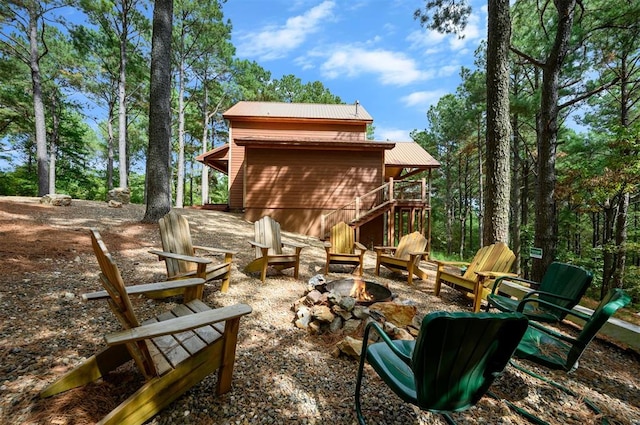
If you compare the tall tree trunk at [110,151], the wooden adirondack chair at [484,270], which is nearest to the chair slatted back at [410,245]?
the wooden adirondack chair at [484,270]

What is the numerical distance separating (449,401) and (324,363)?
47.2 inches

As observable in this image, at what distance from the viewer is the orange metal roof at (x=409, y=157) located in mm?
13492

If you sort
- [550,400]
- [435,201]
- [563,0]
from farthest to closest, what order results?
[435,201]
[563,0]
[550,400]

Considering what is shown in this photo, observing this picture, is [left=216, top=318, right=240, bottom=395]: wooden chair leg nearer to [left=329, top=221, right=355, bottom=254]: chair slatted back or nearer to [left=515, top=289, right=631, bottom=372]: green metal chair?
[left=515, top=289, right=631, bottom=372]: green metal chair

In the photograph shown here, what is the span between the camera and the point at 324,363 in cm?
228

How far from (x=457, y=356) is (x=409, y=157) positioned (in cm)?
1427

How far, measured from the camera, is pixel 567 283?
2.73 meters

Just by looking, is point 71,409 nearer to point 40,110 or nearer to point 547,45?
point 547,45

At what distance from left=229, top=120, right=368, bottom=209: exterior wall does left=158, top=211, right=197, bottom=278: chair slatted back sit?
32.7 ft

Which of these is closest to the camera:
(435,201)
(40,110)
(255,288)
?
→ (255,288)

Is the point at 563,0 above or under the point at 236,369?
above

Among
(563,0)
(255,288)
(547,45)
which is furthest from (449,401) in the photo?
(547,45)

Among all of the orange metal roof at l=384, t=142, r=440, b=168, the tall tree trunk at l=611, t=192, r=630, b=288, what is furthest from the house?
the tall tree trunk at l=611, t=192, r=630, b=288

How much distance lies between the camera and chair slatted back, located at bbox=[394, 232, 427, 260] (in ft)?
17.5
